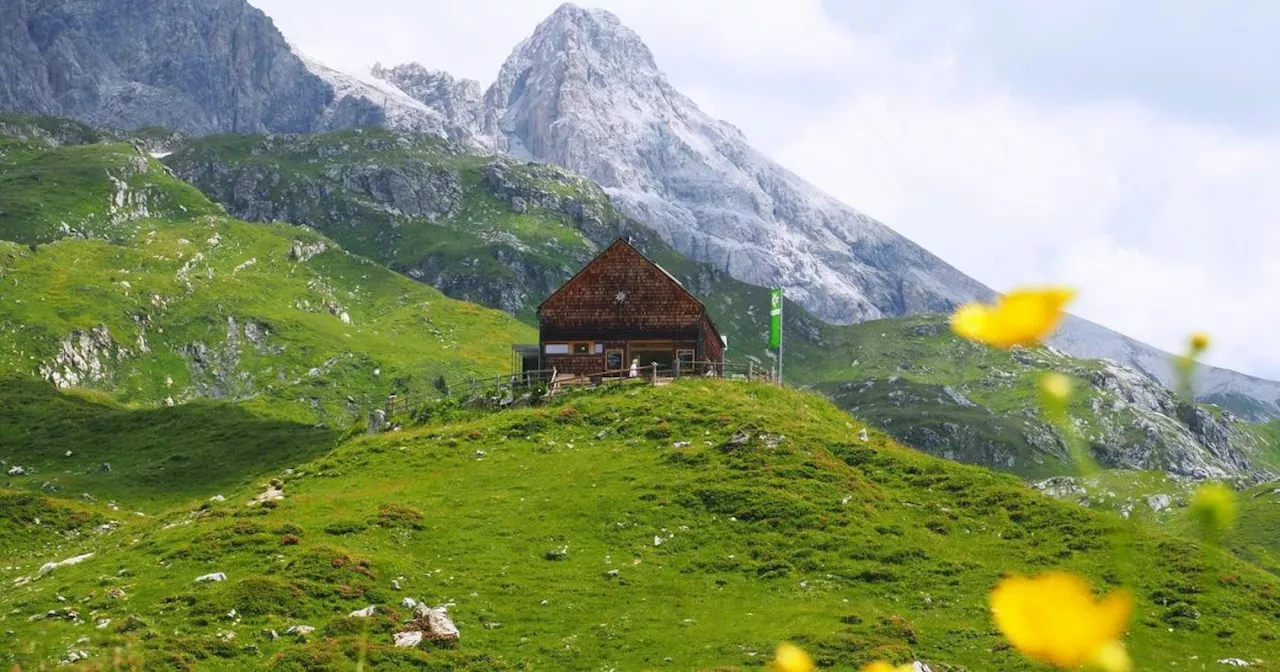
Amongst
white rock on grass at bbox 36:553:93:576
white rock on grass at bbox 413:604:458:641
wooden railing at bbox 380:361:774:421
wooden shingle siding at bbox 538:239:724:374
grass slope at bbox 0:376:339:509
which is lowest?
grass slope at bbox 0:376:339:509

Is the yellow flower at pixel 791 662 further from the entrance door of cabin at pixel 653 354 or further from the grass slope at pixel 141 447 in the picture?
the entrance door of cabin at pixel 653 354

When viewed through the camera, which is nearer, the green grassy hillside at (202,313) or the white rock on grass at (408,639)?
the white rock on grass at (408,639)

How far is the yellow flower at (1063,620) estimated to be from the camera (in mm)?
1642

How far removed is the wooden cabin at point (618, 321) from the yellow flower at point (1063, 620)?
67595mm

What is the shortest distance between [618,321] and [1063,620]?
6809 centimetres

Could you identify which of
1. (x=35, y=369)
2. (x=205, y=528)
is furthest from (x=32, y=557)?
(x=35, y=369)

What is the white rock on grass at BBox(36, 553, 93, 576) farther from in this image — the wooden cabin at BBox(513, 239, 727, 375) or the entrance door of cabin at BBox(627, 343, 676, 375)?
the entrance door of cabin at BBox(627, 343, 676, 375)

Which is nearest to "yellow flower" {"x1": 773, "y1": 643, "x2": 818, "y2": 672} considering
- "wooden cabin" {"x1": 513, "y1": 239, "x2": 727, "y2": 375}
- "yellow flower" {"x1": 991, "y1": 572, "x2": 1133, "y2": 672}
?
"yellow flower" {"x1": 991, "y1": 572, "x2": 1133, "y2": 672}

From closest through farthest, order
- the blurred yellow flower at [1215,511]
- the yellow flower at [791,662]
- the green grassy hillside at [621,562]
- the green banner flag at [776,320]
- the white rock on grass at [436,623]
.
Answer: the blurred yellow flower at [1215,511], the yellow flower at [791,662], the green grassy hillside at [621,562], the white rock on grass at [436,623], the green banner flag at [776,320]

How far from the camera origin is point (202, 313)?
480 feet

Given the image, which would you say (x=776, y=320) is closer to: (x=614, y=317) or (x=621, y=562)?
(x=614, y=317)

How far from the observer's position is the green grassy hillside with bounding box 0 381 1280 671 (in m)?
27.9

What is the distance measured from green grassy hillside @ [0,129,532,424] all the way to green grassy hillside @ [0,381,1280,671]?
78.8m

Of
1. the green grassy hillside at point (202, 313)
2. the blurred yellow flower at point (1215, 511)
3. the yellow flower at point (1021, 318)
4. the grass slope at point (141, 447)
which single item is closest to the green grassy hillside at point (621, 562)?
the grass slope at point (141, 447)
